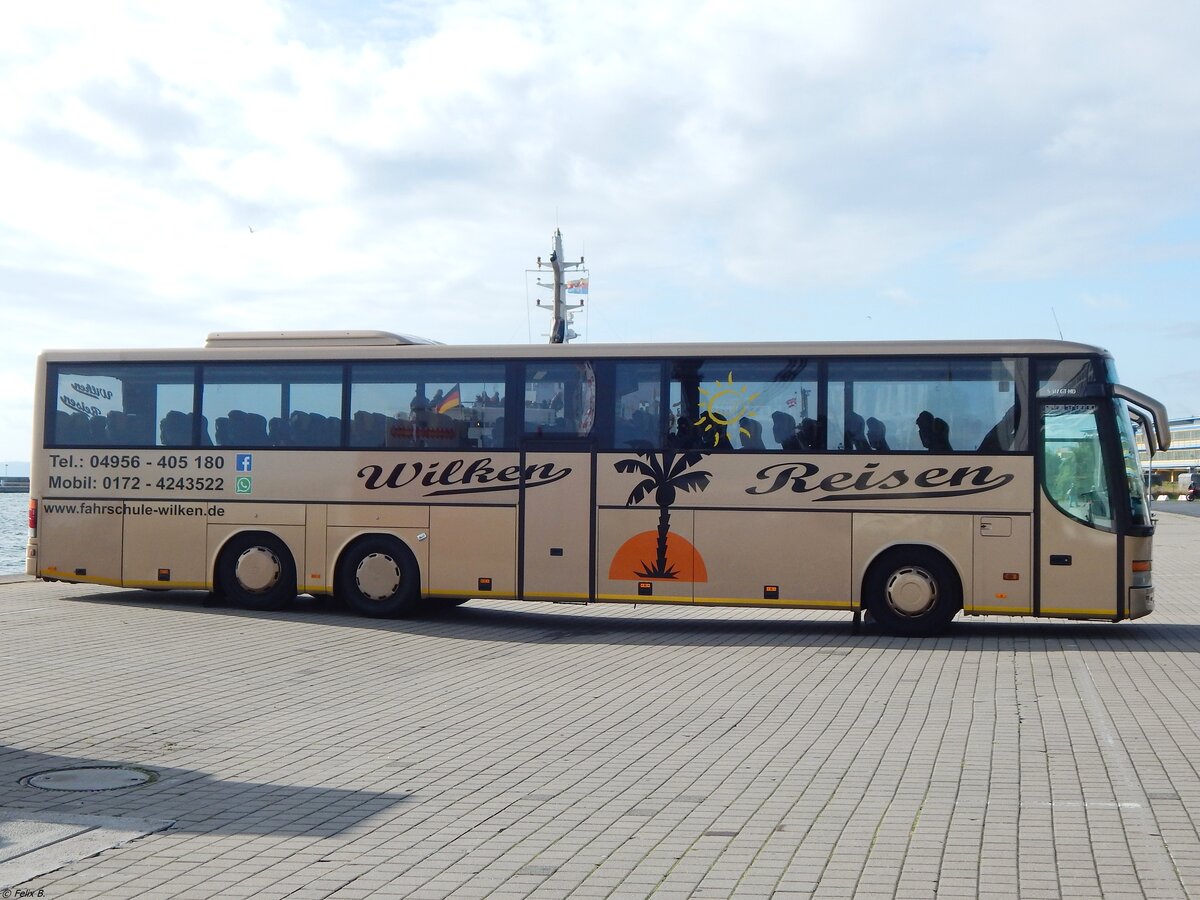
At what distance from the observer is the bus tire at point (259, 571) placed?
1722 cm

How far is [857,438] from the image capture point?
1555cm

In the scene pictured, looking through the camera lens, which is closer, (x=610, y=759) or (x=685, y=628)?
(x=610, y=759)

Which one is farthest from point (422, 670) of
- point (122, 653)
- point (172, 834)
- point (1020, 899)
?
point (1020, 899)

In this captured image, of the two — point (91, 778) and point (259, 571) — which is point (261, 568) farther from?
point (91, 778)

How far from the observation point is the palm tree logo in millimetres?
15859

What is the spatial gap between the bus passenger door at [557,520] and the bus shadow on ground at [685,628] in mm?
596

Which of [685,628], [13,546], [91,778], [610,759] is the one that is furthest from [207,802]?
[13,546]

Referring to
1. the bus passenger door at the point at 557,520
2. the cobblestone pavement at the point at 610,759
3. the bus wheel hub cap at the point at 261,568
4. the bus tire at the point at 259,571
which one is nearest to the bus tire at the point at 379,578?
the bus tire at the point at 259,571

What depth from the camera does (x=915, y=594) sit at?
15.3m

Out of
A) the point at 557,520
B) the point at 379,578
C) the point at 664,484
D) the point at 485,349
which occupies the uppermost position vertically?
the point at 485,349

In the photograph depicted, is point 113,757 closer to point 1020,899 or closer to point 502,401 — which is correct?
point 1020,899

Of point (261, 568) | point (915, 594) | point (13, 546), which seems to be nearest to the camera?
point (915, 594)

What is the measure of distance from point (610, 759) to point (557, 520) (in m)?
7.84

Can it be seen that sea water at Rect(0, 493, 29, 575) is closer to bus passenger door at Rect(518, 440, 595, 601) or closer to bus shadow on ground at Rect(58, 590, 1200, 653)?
bus shadow on ground at Rect(58, 590, 1200, 653)
